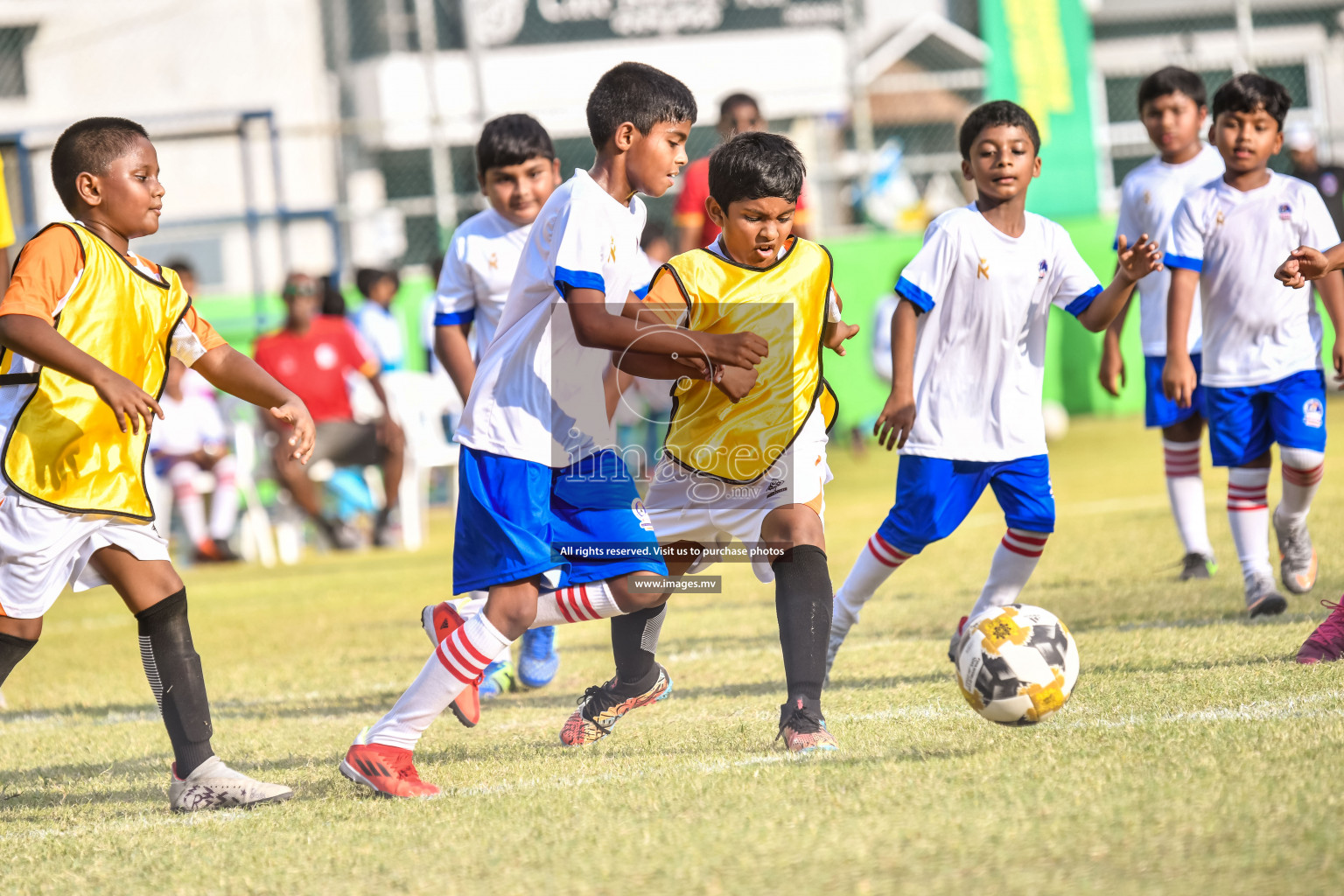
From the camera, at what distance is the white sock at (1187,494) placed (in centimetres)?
648

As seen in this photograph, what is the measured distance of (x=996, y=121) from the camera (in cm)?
469

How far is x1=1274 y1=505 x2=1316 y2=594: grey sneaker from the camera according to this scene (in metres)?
5.66

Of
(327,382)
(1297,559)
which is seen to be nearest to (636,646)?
(1297,559)

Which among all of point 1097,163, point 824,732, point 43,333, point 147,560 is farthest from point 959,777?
→ point 1097,163

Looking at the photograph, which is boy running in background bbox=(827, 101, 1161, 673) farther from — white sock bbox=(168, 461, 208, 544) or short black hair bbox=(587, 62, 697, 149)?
white sock bbox=(168, 461, 208, 544)

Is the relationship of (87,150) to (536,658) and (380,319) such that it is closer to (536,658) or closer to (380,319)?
(536,658)

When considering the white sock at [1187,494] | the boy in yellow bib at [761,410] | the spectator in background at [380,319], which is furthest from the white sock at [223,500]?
the boy in yellow bib at [761,410]

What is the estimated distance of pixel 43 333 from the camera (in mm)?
3396

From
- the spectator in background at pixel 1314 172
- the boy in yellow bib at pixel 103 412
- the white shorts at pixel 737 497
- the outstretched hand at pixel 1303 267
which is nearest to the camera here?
the boy in yellow bib at pixel 103 412

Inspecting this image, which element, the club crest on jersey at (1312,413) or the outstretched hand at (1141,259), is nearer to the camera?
the outstretched hand at (1141,259)

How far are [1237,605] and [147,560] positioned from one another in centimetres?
390

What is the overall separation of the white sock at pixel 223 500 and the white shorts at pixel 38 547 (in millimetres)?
7526

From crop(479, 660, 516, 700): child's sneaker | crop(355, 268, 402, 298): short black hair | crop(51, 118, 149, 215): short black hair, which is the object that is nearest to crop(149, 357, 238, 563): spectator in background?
crop(355, 268, 402, 298): short black hair

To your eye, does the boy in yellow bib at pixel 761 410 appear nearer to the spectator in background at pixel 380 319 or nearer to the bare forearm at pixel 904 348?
the bare forearm at pixel 904 348
